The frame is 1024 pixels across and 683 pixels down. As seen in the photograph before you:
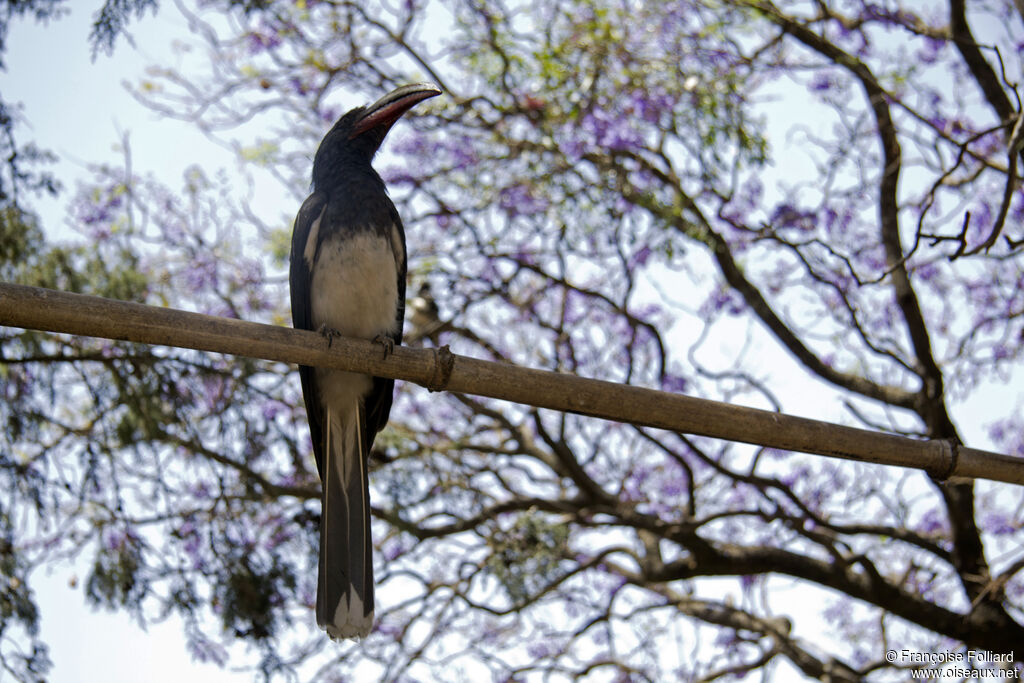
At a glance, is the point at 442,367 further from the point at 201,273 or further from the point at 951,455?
the point at 201,273

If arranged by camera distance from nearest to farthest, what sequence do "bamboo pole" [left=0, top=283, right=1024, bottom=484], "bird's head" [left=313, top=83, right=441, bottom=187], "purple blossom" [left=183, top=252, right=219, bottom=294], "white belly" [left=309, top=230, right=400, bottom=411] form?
"bamboo pole" [left=0, top=283, right=1024, bottom=484], "white belly" [left=309, top=230, right=400, bottom=411], "bird's head" [left=313, top=83, right=441, bottom=187], "purple blossom" [left=183, top=252, right=219, bottom=294]

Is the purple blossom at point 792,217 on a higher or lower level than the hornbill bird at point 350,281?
higher

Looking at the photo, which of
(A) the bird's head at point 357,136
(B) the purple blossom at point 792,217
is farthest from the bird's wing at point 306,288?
(B) the purple blossom at point 792,217

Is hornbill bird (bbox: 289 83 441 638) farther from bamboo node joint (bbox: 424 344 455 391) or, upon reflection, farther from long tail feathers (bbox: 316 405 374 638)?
bamboo node joint (bbox: 424 344 455 391)

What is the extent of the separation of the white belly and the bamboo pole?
2.13 feet

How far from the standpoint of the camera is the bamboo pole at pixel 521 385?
192 cm

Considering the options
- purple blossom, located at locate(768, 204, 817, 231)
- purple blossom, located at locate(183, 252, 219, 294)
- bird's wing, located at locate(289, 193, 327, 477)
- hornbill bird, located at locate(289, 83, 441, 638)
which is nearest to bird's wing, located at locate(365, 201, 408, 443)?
hornbill bird, located at locate(289, 83, 441, 638)

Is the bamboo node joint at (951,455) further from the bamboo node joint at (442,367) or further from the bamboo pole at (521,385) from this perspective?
the bamboo node joint at (442,367)

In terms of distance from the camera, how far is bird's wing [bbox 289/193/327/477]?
9.58 feet

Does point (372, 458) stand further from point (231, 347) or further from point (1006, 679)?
point (1006, 679)

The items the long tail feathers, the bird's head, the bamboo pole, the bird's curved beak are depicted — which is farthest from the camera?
the bird's head

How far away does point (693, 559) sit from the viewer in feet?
16.0

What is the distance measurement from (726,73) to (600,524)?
2374 millimetres

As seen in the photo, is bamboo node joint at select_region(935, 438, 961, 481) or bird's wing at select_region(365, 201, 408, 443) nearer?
bamboo node joint at select_region(935, 438, 961, 481)
